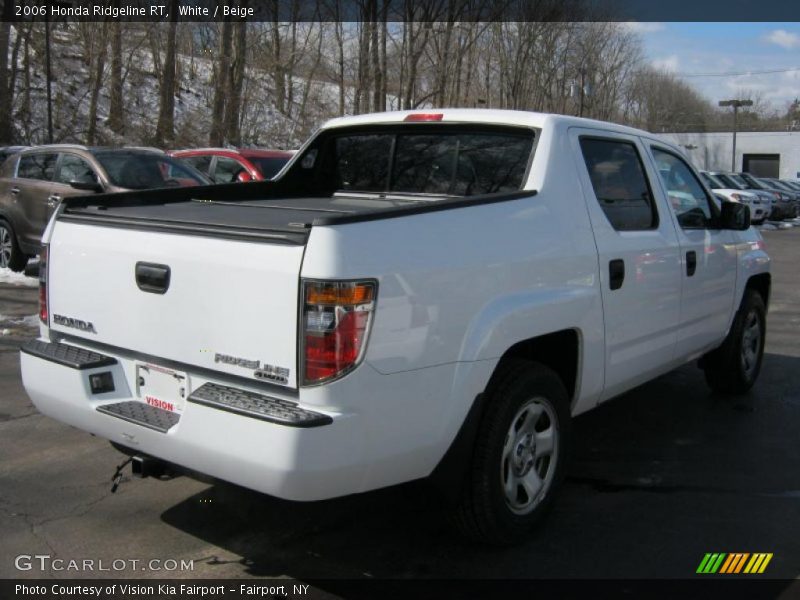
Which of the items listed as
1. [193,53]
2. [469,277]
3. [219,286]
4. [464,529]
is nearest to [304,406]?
[219,286]

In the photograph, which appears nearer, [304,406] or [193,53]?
[304,406]

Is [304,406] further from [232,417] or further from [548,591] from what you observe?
[548,591]

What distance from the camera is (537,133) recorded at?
413 cm

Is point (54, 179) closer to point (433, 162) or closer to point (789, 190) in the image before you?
point (433, 162)

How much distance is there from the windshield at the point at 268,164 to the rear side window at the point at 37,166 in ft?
10.4

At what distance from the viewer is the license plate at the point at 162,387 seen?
3.24m

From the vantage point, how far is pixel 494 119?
4340 millimetres

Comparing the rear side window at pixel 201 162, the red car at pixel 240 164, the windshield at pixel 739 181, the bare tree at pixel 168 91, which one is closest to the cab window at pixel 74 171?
the red car at pixel 240 164

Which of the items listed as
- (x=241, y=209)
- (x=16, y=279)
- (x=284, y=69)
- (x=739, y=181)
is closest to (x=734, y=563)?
(x=241, y=209)

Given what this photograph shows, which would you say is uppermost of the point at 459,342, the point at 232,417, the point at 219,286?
the point at 219,286

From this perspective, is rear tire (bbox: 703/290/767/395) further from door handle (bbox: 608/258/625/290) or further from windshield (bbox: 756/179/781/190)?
windshield (bbox: 756/179/781/190)

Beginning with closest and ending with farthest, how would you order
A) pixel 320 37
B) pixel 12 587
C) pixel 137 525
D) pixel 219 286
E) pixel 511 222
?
pixel 219 286
pixel 12 587
pixel 511 222
pixel 137 525
pixel 320 37

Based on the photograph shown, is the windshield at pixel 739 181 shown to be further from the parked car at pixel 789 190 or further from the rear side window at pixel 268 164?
the rear side window at pixel 268 164

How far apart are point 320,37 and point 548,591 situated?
139ft
